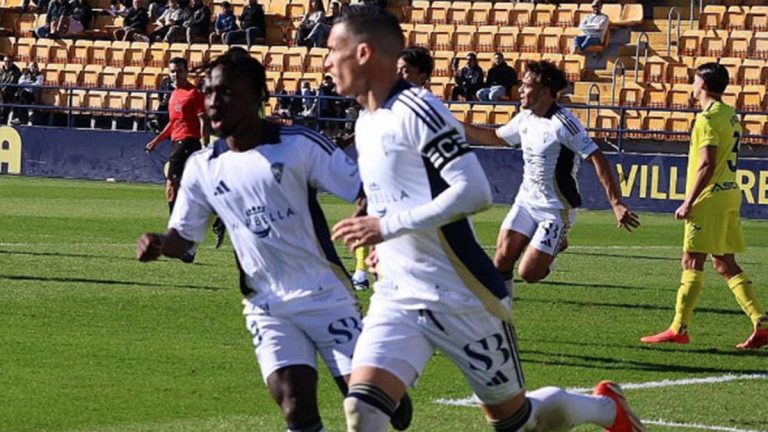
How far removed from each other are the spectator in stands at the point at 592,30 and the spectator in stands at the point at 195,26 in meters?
8.44

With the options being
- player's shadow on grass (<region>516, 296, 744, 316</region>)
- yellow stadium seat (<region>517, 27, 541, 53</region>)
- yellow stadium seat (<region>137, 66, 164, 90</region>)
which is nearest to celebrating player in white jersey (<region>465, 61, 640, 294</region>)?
player's shadow on grass (<region>516, 296, 744, 316</region>)

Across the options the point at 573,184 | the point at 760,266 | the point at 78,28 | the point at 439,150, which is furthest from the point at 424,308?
the point at 78,28

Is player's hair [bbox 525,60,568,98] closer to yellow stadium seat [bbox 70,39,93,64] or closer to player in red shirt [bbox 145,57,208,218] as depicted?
player in red shirt [bbox 145,57,208,218]

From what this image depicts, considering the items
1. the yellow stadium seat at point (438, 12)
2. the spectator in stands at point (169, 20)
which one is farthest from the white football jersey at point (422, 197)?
the spectator in stands at point (169, 20)

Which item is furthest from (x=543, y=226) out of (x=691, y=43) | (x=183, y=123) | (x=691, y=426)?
(x=691, y=43)

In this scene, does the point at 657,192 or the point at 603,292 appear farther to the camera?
the point at 657,192

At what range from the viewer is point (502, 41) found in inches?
1357

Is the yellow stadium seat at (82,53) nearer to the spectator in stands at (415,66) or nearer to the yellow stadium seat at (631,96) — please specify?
the yellow stadium seat at (631,96)

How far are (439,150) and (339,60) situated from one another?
54cm

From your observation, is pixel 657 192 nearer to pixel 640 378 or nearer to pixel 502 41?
pixel 502 41

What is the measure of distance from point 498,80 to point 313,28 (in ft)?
19.7

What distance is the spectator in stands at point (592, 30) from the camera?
33.1 metres

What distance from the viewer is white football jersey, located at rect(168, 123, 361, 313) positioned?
269 inches

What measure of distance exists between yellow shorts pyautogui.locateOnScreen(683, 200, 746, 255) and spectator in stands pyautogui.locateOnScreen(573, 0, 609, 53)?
21.1 m
